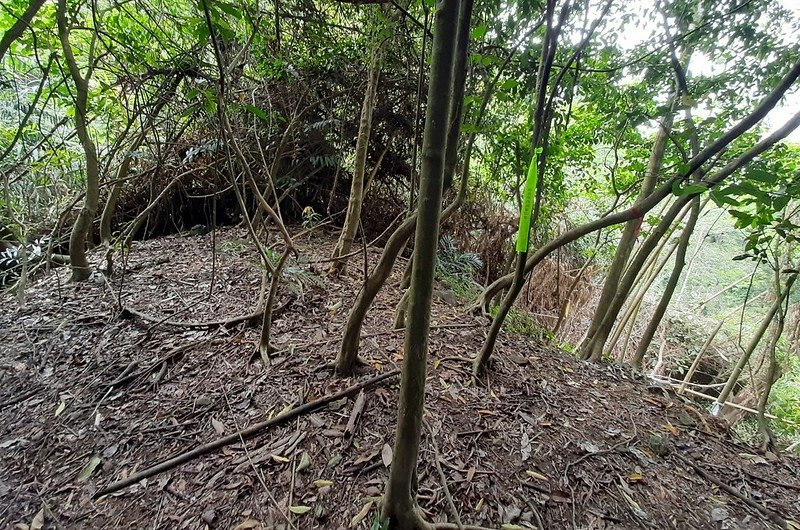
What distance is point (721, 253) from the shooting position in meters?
9.52

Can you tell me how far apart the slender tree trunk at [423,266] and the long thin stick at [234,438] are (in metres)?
0.71

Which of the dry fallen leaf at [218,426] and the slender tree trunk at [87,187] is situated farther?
the slender tree trunk at [87,187]

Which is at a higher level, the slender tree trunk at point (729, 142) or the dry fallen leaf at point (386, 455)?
the slender tree trunk at point (729, 142)

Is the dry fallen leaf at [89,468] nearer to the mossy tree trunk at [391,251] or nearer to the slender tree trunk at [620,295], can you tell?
the mossy tree trunk at [391,251]

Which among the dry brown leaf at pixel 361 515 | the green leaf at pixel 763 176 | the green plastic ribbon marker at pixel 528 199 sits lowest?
the dry brown leaf at pixel 361 515

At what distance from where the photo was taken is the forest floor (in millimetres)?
1543

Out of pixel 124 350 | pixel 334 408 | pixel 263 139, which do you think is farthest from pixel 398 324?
pixel 263 139

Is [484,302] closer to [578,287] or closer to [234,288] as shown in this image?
[234,288]

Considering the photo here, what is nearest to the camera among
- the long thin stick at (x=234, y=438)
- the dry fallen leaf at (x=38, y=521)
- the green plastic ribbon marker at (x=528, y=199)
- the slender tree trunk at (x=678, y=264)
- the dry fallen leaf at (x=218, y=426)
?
the green plastic ribbon marker at (x=528, y=199)

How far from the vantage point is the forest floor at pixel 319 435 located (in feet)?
5.06

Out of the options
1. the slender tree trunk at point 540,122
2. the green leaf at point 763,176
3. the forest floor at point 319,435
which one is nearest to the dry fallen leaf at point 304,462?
the forest floor at point 319,435

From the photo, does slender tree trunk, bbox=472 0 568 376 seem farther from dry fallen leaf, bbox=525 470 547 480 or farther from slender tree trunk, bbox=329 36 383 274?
slender tree trunk, bbox=329 36 383 274

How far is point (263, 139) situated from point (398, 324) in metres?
3.02

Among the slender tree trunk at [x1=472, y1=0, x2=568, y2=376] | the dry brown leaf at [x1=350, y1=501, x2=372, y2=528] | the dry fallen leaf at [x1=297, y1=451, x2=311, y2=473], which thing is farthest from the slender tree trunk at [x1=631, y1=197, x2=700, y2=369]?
the dry fallen leaf at [x1=297, y1=451, x2=311, y2=473]
